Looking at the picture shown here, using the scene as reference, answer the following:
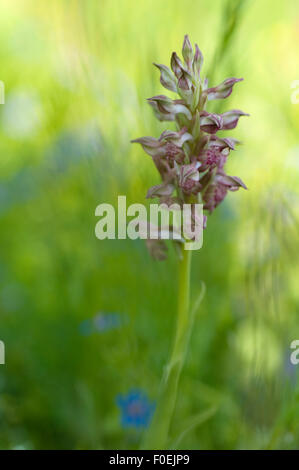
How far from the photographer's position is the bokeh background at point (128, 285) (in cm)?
97

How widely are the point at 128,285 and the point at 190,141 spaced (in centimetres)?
63

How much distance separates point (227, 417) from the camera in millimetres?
1103

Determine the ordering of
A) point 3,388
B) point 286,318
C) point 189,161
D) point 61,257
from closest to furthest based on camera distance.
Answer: point 189,161 < point 286,318 < point 3,388 < point 61,257

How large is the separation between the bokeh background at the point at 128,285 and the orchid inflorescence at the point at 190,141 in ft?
0.73

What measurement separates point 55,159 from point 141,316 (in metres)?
0.69

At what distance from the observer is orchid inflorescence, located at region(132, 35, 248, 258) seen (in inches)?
23.9

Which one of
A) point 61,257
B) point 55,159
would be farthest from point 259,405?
point 55,159

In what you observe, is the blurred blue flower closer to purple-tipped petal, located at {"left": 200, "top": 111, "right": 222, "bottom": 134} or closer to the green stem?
the green stem

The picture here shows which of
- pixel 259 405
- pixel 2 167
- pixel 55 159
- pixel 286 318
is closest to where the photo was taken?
pixel 259 405

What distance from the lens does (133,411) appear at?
101cm

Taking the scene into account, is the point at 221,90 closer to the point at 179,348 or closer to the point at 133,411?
the point at 179,348

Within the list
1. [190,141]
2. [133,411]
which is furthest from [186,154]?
[133,411]

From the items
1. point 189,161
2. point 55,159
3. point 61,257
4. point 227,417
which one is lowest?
point 227,417
